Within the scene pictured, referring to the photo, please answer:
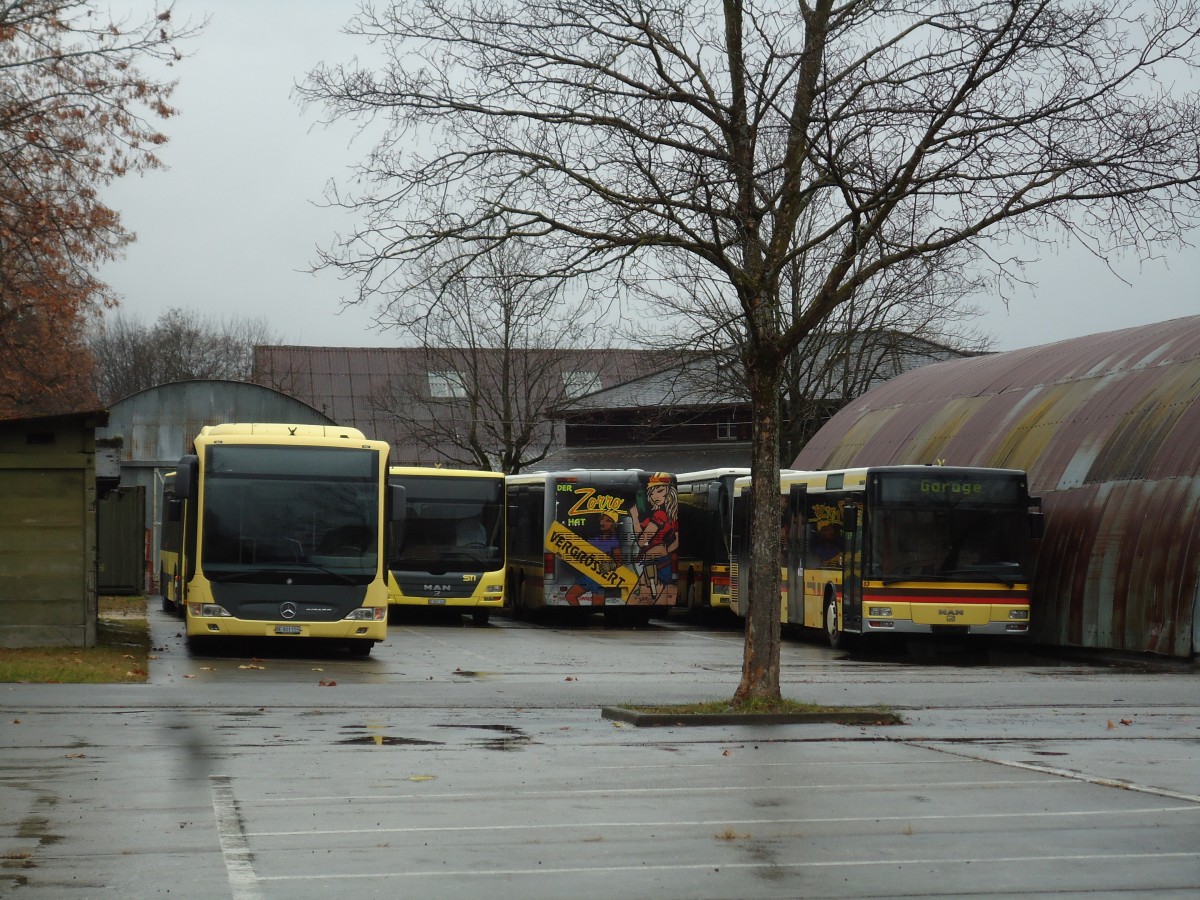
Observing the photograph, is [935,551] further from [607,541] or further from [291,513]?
[607,541]

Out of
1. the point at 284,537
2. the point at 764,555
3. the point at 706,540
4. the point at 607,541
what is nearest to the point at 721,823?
the point at 764,555

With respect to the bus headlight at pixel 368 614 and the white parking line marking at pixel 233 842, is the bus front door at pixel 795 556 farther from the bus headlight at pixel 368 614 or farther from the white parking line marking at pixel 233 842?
the white parking line marking at pixel 233 842

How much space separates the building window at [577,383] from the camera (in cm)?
6612

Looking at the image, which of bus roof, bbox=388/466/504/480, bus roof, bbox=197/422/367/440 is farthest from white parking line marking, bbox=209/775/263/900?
bus roof, bbox=388/466/504/480

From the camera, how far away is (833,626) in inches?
1133

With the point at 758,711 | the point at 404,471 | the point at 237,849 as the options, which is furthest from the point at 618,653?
the point at 237,849

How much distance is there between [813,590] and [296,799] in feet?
65.7

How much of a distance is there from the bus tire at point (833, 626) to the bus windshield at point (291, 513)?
838 centimetres

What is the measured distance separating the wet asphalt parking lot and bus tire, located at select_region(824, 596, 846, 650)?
7576 mm

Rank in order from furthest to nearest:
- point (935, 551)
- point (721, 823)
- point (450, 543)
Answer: point (450, 543)
point (935, 551)
point (721, 823)

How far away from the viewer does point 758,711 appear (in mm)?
15914

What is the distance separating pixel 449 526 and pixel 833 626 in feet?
33.2

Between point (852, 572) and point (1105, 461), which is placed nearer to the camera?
point (852, 572)

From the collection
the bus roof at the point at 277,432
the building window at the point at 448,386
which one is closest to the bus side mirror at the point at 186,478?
the bus roof at the point at 277,432
